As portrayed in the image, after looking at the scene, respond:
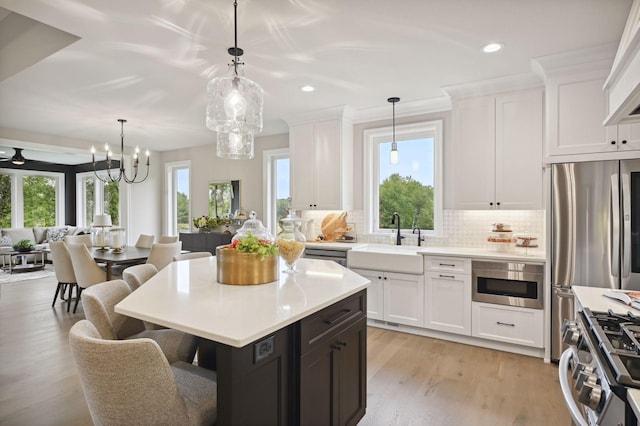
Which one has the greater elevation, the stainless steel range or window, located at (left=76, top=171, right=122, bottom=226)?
window, located at (left=76, top=171, right=122, bottom=226)

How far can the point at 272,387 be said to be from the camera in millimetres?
1421

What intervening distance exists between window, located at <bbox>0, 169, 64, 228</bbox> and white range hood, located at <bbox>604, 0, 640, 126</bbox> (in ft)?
40.1

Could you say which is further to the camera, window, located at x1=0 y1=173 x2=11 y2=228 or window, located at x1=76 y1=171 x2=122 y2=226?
window, located at x1=0 y1=173 x2=11 y2=228

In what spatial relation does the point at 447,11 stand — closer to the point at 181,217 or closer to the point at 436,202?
the point at 436,202

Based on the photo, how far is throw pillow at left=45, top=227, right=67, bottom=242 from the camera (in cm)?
910

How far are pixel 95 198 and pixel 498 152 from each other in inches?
394

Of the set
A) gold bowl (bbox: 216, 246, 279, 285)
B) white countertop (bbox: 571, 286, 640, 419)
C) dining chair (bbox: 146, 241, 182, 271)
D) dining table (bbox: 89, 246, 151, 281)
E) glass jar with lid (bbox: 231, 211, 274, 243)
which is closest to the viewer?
white countertop (bbox: 571, 286, 640, 419)

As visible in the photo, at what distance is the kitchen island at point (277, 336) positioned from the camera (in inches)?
49.4

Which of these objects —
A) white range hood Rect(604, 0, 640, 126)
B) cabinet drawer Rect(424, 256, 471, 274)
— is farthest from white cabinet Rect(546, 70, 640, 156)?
white range hood Rect(604, 0, 640, 126)

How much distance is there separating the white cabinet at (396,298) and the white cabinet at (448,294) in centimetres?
8

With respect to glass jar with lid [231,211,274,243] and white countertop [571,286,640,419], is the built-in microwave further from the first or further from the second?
glass jar with lid [231,211,274,243]

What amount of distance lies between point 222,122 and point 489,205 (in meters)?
2.73

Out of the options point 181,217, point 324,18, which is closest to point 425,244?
point 324,18

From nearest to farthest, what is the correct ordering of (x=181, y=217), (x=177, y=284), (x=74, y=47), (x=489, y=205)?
1. (x=177, y=284)
2. (x=74, y=47)
3. (x=489, y=205)
4. (x=181, y=217)
